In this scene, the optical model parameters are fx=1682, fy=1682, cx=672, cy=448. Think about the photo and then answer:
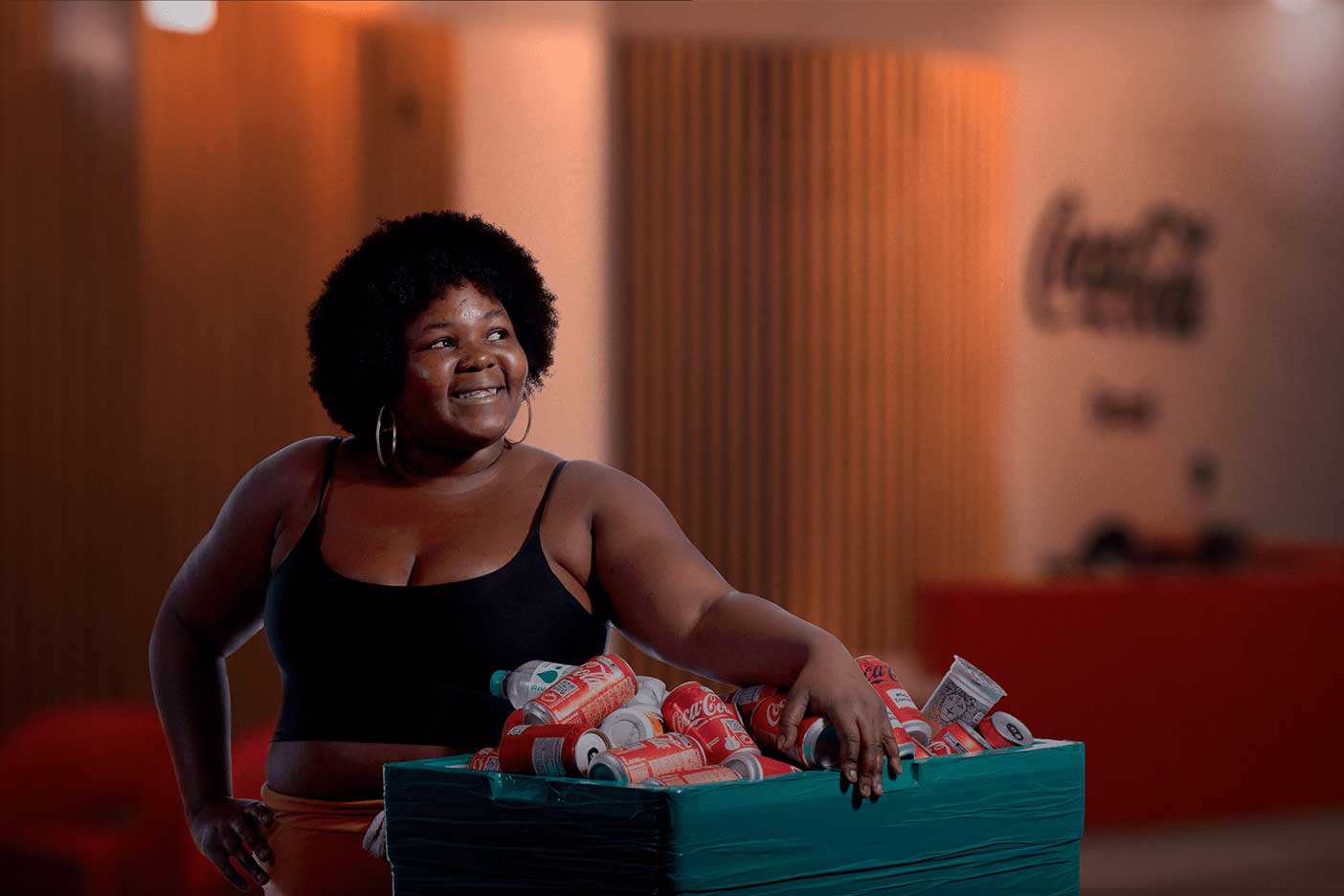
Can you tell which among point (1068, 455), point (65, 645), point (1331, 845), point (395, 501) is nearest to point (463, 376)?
point (395, 501)

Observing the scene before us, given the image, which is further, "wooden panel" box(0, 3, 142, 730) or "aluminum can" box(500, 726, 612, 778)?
"wooden panel" box(0, 3, 142, 730)

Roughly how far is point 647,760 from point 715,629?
0.36 metres

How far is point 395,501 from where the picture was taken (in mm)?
1942

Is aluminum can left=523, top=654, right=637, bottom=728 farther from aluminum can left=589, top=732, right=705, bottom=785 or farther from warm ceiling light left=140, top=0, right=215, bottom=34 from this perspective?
warm ceiling light left=140, top=0, right=215, bottom=34

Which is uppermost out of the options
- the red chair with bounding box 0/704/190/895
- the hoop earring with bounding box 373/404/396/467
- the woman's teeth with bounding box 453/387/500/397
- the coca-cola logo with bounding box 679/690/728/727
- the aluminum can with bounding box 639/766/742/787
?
the woman's teeth with bounding box 453/387/500/397

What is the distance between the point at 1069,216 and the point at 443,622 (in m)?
5.62

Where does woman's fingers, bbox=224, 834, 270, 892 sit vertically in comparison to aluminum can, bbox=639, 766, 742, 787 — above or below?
below

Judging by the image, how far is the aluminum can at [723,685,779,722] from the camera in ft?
5.43

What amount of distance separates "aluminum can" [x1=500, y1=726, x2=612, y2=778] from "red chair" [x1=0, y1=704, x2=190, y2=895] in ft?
8.57

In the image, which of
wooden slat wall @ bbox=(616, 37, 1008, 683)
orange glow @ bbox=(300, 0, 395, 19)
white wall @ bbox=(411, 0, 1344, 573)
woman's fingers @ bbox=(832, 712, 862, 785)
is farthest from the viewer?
white wall @ bbox=(411, 0, 1344, 573)

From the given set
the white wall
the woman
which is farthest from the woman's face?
the white wall

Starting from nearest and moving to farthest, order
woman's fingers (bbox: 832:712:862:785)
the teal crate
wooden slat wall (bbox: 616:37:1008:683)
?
the teal crate
woman's fingers (bbox: 832:712:862:785)
wooden slat wall (bbox: 616:37:1008:683)

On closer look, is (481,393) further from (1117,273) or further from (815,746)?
(1117,273)

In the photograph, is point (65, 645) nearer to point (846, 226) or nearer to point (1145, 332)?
point (846, 226)
